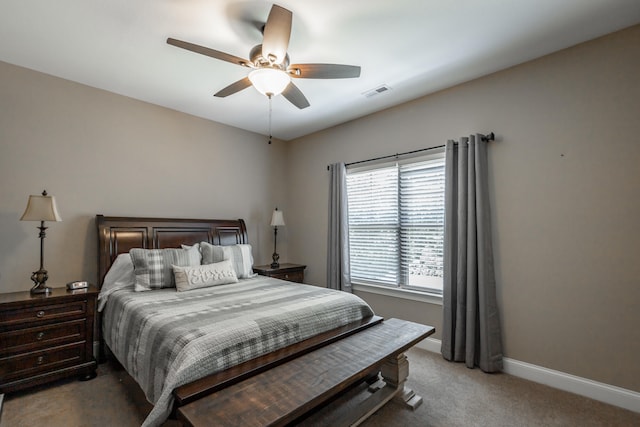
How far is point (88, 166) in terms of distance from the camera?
122 inches

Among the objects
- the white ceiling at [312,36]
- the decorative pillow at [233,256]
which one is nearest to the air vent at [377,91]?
the white ceiling at [312,36]

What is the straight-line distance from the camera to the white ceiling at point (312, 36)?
2.01m

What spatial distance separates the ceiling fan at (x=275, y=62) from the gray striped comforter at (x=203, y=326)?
161 centimetres

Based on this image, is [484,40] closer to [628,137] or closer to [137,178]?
[628,137]

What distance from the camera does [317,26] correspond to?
2.21 m

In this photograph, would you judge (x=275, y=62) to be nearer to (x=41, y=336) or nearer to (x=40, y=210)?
(x=40, y=210)

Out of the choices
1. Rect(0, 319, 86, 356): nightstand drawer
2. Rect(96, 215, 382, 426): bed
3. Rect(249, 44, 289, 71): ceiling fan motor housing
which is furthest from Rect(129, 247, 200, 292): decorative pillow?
Rect(249, 44, 289, 71): ceiling fan motor housing

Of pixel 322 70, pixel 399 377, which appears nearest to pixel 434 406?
pixel 399 377

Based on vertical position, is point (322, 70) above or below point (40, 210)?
above

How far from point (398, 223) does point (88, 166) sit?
3460mm

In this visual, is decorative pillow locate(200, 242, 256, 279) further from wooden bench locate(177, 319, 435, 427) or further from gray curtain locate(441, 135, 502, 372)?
gray curtain locate(441, 135, 502, 372)

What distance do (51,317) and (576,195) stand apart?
4412mm

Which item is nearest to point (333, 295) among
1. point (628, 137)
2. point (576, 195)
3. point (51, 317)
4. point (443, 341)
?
point (443, 341)

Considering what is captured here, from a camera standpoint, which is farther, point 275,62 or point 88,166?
point 88,166
